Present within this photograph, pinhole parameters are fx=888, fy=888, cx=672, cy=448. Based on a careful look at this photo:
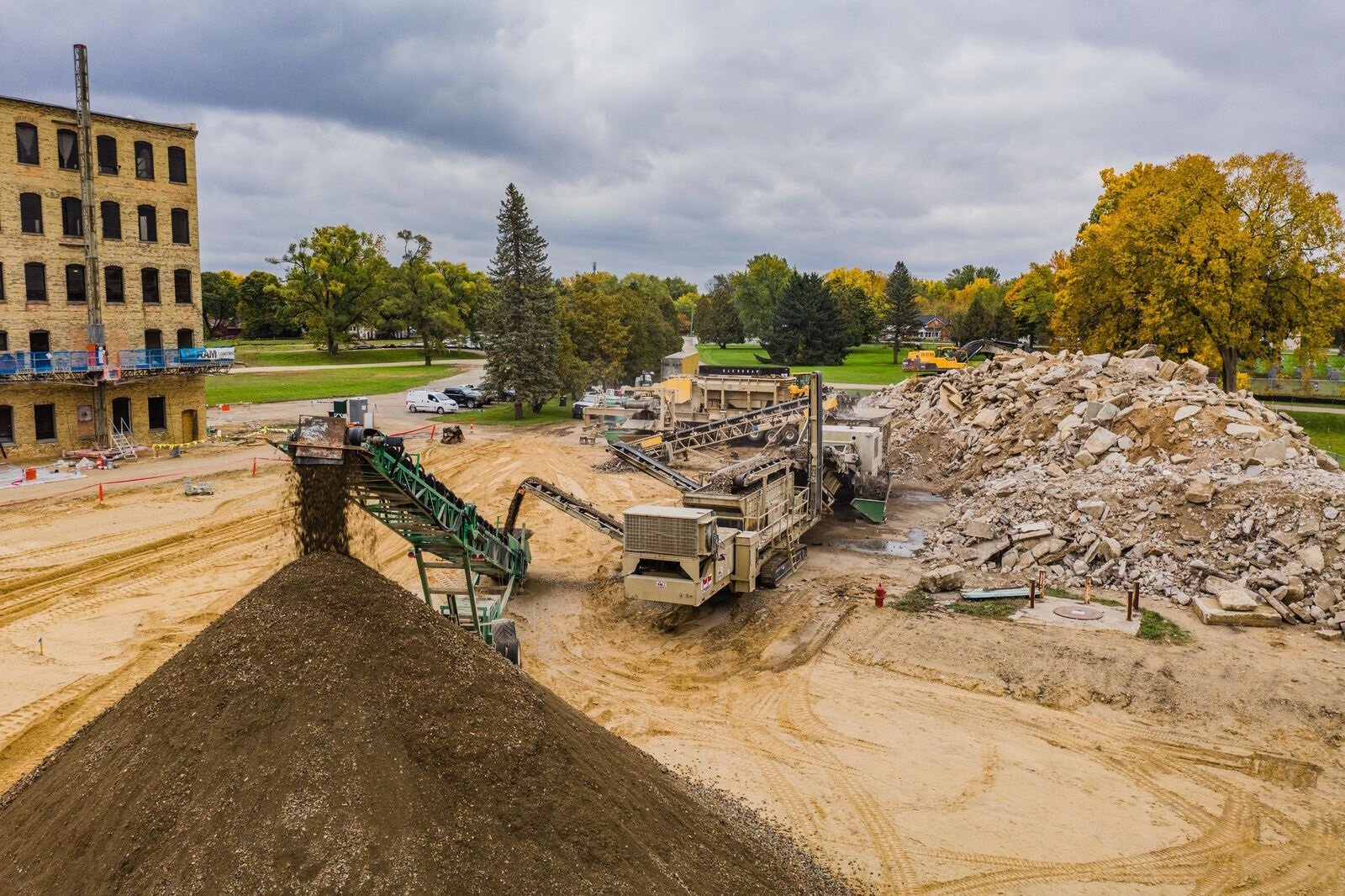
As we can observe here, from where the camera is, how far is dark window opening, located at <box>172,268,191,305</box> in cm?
3600

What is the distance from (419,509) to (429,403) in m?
36.2

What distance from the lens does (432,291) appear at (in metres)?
76.9

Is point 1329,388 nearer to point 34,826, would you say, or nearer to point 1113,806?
point 1113,806

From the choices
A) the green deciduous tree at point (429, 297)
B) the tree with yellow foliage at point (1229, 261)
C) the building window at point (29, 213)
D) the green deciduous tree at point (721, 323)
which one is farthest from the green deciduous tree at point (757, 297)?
the building window at point (29, 213)

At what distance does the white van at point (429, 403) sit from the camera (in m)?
47.9

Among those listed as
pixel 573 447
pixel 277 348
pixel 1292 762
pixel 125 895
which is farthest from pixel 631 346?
pixel 125 895

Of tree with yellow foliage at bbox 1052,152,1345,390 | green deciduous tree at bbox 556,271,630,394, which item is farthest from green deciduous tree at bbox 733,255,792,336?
tree with yellow foliage at bbox 1052,152,1345,390

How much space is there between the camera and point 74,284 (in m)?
33.0

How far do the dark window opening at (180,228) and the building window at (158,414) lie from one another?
20.9ft

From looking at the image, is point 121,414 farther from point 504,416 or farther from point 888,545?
point 888,545

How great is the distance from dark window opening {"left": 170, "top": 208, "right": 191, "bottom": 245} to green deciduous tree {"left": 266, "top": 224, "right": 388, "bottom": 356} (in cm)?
3498

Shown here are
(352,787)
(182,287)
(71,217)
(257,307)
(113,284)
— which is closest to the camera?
(352,787)

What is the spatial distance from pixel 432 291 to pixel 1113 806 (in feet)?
239

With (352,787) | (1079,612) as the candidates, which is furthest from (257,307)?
(352,787)
